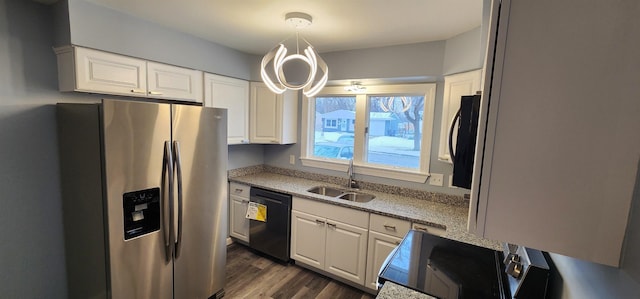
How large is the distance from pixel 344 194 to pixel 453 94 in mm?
1381

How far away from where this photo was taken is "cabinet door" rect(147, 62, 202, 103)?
2213 mm

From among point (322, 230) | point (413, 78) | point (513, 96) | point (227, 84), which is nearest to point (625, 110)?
point (513, 96)

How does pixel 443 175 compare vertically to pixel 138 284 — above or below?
above

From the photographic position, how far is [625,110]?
0.47 m

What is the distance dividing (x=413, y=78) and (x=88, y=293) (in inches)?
119

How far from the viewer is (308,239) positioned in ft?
8.73

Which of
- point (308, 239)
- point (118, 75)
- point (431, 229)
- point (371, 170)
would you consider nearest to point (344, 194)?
point (371, 170)

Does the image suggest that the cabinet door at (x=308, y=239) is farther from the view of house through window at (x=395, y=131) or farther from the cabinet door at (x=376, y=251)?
the view of house through window at (x=395, y=131)

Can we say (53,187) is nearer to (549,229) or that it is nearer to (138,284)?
(138,284)

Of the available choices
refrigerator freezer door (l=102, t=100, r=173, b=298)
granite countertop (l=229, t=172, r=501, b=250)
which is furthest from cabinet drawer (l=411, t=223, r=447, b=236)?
refrigerator freezer door (l=102, t=100, r=173, b=298)

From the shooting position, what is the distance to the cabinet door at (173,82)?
7.26ft

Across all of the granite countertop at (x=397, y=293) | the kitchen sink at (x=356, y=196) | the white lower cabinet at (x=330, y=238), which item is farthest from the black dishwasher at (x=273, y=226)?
the granite countertop at (x=397, y=293)

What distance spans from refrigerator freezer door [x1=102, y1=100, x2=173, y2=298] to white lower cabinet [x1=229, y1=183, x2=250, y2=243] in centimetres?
118

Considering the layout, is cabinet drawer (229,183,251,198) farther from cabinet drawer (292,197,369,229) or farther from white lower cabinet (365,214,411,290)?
white lower cabinet (365,214,411,290)
